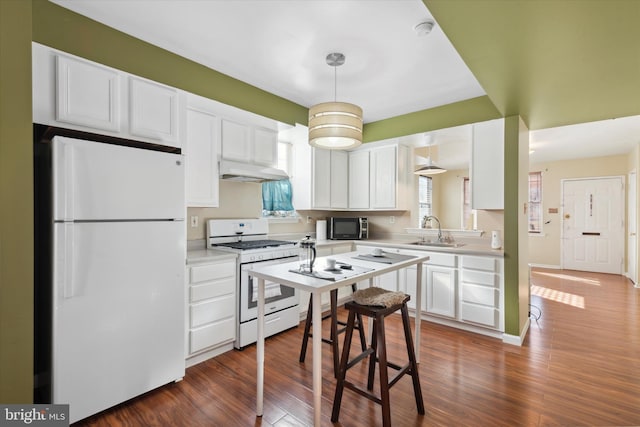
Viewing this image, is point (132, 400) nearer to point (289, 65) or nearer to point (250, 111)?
point (250, 111)

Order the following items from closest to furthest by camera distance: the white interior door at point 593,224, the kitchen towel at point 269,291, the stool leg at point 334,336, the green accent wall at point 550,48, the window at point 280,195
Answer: the green accent wall at point 550,48 < the stool leg at point 334,336 < the kitchen towel at point 269,291 < the window at point 280,195 < the white interior door at point 593,224

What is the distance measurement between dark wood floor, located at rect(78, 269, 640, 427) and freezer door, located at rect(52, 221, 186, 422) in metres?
0.21

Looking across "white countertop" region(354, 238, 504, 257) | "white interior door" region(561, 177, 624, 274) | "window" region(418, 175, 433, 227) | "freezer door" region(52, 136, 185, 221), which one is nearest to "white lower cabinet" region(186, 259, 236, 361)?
"freezer door" region(52, 136, 185, 221)

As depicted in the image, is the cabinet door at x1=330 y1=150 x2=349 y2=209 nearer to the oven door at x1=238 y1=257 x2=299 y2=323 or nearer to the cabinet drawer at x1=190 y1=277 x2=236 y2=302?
the oven door at x1=238 y1=257 x2=299 y2=323

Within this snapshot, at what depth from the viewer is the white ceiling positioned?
199 cm

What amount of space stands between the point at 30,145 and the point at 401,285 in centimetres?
355

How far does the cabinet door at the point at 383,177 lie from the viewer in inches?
163

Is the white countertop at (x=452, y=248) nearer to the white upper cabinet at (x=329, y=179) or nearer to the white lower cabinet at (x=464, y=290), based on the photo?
the white lower cabinet at (x=464, y=290)

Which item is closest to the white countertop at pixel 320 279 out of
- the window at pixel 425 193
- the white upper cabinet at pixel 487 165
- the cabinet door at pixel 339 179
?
the white upper cabinet at pixel 487 165

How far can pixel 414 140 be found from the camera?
405 centimetres

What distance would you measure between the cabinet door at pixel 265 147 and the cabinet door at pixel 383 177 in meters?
1.54

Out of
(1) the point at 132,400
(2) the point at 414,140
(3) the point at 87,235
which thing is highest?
(2) the point at 414,140

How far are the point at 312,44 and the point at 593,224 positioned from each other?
7.25 meters

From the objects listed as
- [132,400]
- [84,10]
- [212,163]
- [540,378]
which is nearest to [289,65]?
[212,163]
